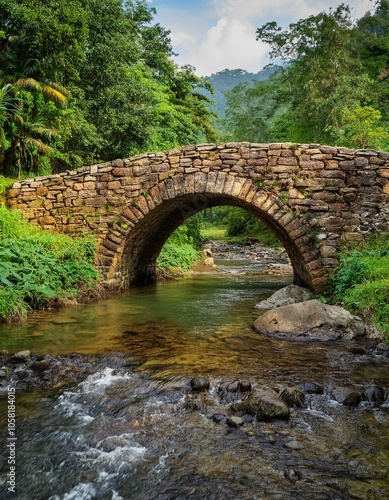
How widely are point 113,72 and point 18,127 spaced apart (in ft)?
11.9

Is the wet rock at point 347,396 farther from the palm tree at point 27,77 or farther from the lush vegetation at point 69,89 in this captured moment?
the palm tree at point 27,77

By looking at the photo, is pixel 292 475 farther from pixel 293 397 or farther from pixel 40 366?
pixel 40 366

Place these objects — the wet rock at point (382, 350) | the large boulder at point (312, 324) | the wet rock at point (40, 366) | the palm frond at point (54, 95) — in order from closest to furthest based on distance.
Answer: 1. the wet rock at point (40, 366)
2. the wet rock at point (382, 350)
3. the large boulder at point (312, 324)
4. the palm frond at point (54, 95)

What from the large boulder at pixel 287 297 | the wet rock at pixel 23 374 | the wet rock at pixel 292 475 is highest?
the large boulder at pixel 287 297

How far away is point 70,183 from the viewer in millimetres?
9352

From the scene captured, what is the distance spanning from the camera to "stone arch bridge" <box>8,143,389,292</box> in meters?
7.68

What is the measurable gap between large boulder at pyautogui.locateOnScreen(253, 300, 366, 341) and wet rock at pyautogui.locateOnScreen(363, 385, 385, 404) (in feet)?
6.30

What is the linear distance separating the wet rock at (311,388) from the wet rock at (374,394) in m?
0.40

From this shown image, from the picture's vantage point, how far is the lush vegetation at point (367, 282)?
5797 mm

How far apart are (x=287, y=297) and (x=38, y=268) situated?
4.95 m

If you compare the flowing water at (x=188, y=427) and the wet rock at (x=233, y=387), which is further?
the wet rock at (x=233, y=387)

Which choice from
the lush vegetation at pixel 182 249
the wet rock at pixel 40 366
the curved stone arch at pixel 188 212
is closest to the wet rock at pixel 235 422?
the wet rock at pixel 40 366

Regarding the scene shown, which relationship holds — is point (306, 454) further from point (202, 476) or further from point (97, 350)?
point (97, 350)

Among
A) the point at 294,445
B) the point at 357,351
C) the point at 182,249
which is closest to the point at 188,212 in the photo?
the point at 182,249
